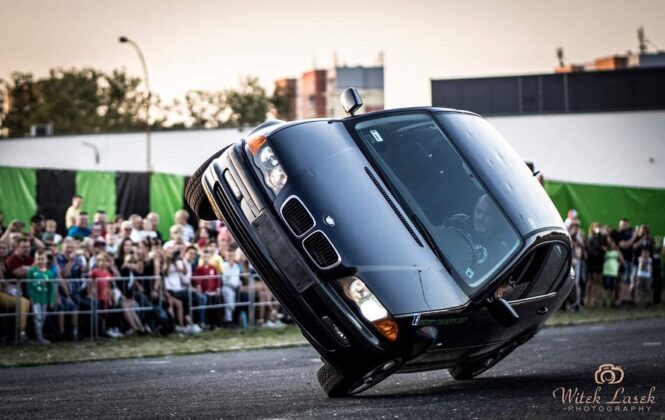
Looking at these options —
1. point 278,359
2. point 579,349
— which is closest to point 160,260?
point 278,359

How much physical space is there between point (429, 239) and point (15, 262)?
10.5 meters

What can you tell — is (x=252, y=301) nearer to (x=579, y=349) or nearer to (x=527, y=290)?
(x=579, y=349)

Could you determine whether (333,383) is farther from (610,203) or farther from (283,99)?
(283,99)

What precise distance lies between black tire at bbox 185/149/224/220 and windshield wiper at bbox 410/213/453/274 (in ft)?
7.20

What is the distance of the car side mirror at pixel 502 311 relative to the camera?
9.32 meters

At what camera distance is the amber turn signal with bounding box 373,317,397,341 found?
8.98 m

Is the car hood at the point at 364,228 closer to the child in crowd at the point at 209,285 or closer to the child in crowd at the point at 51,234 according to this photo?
the child in crowd at the point at 51,234

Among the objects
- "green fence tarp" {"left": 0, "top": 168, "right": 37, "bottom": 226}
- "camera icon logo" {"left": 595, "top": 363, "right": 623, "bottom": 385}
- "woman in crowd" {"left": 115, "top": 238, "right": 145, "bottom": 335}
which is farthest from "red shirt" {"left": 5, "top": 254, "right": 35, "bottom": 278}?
"camera icon logo" {"left": 595, "top": 363, "right": 623, "bottom": 385}

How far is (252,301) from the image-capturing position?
21391 millimetres

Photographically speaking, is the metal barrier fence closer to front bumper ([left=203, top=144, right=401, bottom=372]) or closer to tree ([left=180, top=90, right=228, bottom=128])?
front bumper ([left=203, top=144, right=401, bottom=372])

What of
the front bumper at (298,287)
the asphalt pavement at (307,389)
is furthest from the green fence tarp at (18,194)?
the front bumper at (298,287)

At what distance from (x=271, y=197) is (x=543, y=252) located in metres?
2.25

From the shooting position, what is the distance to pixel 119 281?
63.7ft

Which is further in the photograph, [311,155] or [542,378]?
→ [542,378]
